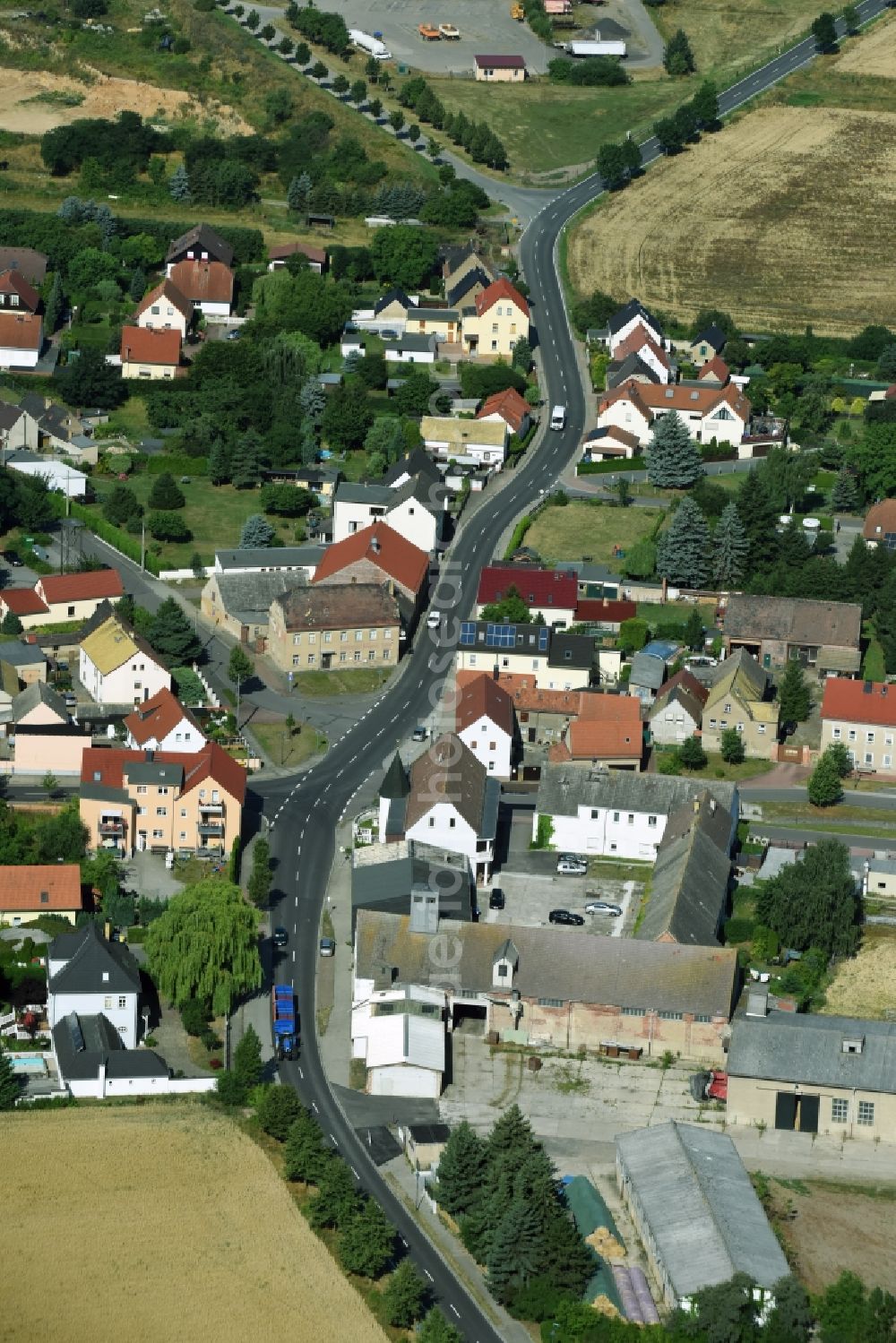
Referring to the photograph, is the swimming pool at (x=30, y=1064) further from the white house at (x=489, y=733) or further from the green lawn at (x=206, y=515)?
the green lawn at (x=206, y=515)

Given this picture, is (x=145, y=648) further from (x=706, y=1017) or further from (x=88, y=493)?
(x=706, y=1017)

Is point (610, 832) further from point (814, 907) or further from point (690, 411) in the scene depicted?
point (690, 411)

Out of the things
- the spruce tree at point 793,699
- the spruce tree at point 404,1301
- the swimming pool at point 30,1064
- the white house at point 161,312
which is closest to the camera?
the spruce tree at point 404,1301

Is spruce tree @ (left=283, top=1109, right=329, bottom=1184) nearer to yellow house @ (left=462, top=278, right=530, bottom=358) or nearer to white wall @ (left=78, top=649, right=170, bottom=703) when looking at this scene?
white wall @ (left=78, top=649, right=170, bottom=703)

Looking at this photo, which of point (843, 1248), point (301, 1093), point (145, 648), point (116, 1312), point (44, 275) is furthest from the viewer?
point (44, 275)

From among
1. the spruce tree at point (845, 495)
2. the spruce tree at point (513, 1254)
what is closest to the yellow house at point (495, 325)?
the spruce tree at point (845, 495)

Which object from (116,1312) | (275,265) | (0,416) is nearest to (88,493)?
(0,416)
